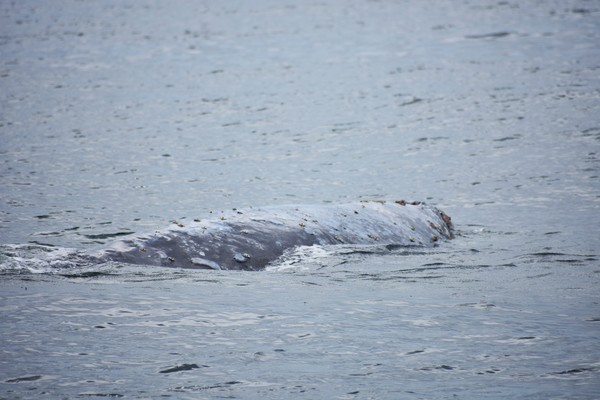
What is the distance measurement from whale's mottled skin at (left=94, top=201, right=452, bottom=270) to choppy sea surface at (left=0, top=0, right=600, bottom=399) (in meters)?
0.21

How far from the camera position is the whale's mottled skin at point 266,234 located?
9680 mm

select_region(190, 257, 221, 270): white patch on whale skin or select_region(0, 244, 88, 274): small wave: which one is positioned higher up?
select_region(0, 244, 88, 274): small wave

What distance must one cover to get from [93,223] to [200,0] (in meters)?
30.6

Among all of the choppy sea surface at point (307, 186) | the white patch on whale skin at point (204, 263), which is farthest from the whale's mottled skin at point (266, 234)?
the choppy sea surface at point (307, 186)

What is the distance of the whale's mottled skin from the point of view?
9.68 m

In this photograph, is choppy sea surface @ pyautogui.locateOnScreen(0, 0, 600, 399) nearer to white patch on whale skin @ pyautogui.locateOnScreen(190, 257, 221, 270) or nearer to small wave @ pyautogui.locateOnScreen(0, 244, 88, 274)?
small wave @ pyautogui.locateOnScreen(0, 244, 88, 274)

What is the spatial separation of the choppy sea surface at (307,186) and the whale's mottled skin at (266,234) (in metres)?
0.21

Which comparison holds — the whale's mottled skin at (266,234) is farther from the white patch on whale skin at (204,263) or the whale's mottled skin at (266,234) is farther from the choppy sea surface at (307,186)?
the choppy sea surface at (307,186)

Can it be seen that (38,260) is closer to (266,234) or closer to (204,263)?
(204,263)

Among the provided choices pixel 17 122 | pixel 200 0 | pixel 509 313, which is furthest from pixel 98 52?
pixel 509 313

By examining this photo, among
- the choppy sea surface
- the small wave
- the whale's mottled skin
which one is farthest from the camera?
the whale's mottled skin

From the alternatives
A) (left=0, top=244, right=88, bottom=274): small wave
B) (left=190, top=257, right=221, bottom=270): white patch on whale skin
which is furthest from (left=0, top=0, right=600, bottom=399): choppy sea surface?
(left=190, top=257, right=221, bottom=270): white patch on whale skin

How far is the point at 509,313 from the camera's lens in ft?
29.2

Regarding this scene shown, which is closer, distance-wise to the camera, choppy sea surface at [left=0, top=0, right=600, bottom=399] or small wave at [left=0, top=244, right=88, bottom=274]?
choppy sea surface at [left=0, top=0, right=600, bottom=399]
